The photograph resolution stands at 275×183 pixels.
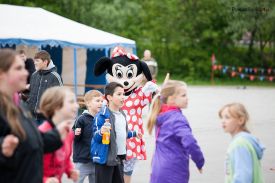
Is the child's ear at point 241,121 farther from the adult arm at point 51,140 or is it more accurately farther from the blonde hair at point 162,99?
the adult arm at point 51,140

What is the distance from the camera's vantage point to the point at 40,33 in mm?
17859

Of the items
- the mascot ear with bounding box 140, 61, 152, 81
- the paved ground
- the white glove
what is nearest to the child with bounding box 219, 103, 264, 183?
the paved ground

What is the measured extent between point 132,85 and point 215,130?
20.3 feet

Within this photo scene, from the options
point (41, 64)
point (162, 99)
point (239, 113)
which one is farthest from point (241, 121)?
point (41, 64)

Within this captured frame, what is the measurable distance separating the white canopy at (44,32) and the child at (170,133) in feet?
36.8

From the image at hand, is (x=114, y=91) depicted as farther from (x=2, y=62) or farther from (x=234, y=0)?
(x=234, y=0)

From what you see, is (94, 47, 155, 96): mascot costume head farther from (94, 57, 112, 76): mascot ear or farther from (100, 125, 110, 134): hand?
(100, 125, 110, 134): hand

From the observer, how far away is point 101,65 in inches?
398

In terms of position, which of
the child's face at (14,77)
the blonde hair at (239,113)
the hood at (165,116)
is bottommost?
the hood at (165,116)

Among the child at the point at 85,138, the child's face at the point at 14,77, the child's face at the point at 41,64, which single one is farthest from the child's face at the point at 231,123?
the child's face at the point at 41,64

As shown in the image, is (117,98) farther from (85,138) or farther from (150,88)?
(150,88)

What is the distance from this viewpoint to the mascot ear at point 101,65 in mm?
10047

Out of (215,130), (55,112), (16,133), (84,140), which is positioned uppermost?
(55,112)

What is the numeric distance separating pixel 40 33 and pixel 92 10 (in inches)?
829
